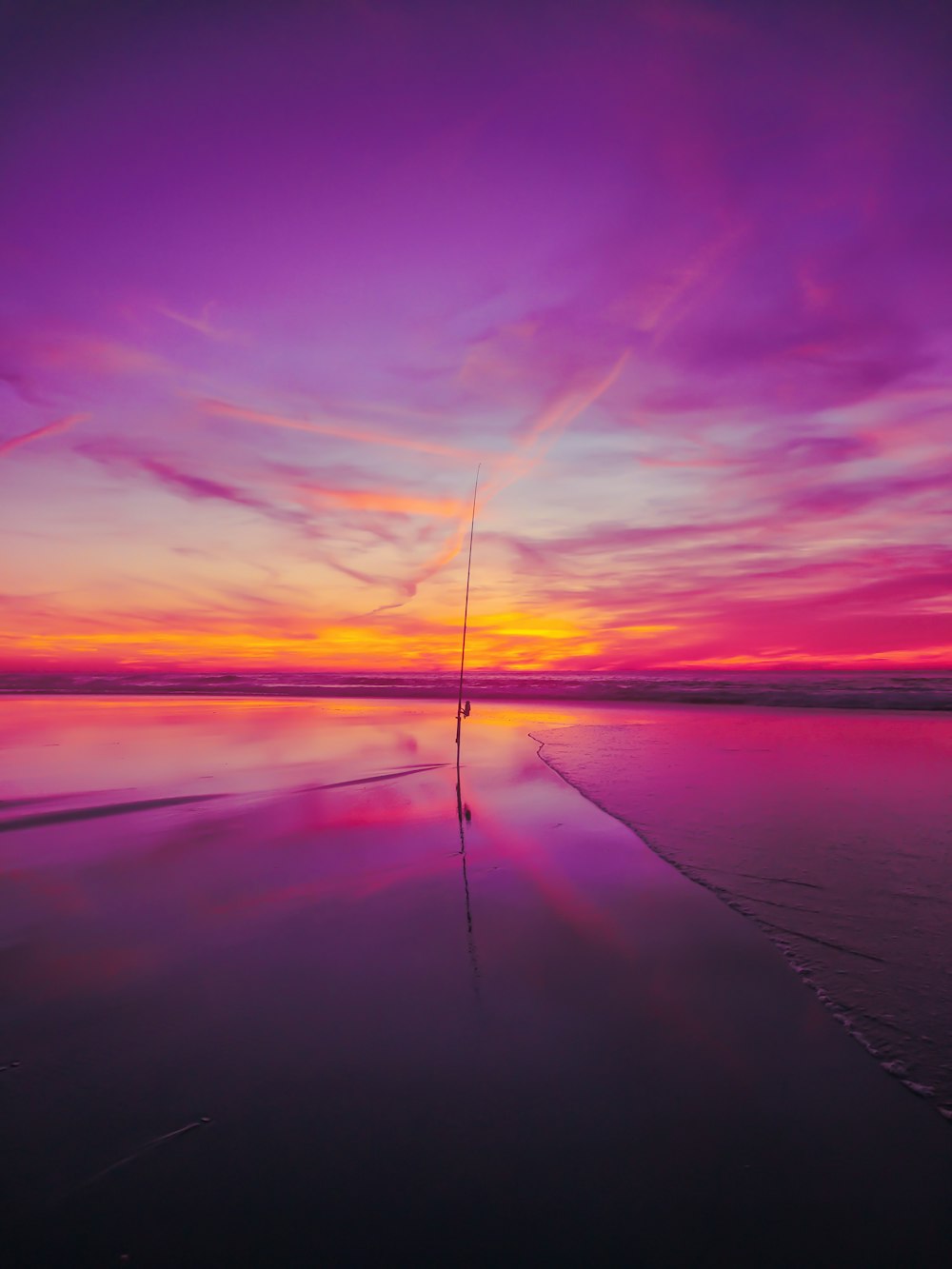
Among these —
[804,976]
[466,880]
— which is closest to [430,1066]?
[804,976]

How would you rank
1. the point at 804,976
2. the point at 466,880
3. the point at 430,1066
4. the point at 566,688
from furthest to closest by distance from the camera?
the point at 566,688
the point at 466,880
the point at 804,976
the point at 430,1066

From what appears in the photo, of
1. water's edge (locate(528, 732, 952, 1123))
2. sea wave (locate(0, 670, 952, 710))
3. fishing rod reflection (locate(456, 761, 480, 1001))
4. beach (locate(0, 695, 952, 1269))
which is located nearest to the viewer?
beach (locate(0, 695, 952, 1269))

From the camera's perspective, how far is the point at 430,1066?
8.35ft

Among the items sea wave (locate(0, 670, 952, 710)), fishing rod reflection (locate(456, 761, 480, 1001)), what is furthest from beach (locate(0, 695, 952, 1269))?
sea wave (locate(0, 670, 952, 710))

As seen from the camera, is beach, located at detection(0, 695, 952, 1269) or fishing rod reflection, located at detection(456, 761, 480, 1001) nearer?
beach, located at detection(0, 695, 952, 1269)

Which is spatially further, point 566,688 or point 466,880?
point 566,688

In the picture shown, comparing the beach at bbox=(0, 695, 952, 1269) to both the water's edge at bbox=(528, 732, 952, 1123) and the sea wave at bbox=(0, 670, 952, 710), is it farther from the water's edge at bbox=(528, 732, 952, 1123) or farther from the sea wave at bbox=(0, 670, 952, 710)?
the sea wave at bbox=(0, 670, 952, 710)

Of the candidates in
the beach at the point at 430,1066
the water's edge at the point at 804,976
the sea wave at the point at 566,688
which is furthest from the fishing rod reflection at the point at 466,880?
the sea wave at the point at 566,688

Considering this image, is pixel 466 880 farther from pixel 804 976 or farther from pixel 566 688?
pixel 566 688

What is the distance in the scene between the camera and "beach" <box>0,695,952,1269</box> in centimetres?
184

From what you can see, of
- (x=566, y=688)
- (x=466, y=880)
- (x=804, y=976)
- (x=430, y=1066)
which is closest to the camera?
(x=430, y=1066)

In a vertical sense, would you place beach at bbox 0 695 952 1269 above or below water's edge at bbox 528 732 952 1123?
below

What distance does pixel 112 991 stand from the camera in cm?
310

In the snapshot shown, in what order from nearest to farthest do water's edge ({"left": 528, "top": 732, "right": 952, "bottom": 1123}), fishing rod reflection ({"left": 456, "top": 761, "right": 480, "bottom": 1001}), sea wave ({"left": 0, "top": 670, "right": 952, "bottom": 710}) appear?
water's edge ({"left": 528, "top": 732, "right": 952, "bottom": 1123}) → fishing rod reflection ({"left": 456, "top": 761, "right": 480, "bottom": 1001}) → sea wave ({"left": 0, "top": 670, "right": 952, "bottom": 710})
